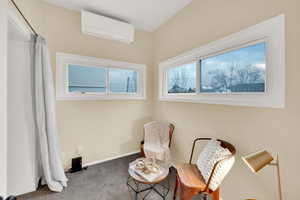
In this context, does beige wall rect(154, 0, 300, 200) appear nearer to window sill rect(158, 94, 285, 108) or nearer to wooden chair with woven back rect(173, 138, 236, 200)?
window sill rect(158, 94, 285, 108)

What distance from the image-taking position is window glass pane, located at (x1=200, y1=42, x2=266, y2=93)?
54.8 inches

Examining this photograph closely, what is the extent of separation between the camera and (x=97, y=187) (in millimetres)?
1912

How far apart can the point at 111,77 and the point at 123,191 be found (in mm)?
2038

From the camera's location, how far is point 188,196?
4.36 feet

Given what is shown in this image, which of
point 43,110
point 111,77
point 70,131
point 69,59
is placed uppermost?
point 69,59

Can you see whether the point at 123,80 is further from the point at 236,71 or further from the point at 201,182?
the point at 201,182

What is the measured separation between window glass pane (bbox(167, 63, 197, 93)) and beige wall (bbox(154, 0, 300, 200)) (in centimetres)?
30

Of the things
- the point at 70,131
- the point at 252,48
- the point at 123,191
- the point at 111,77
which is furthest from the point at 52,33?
the point at 252,48

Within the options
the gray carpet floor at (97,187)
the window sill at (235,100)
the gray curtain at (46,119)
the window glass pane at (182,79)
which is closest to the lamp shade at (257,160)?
the window sill at (235,100)

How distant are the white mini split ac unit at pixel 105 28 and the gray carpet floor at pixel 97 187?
2466 millimetres

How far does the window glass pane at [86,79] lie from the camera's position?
7.94 feet

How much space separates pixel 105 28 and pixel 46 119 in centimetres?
179

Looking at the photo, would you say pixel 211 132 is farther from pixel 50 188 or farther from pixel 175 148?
pixel 50 188

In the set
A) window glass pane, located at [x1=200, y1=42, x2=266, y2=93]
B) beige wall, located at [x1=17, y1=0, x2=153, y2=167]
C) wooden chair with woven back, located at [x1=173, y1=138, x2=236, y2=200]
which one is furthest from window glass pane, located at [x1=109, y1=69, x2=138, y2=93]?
wooden chair with woven back, located at [x1=173, y1=138, x2=236, y2=200]
